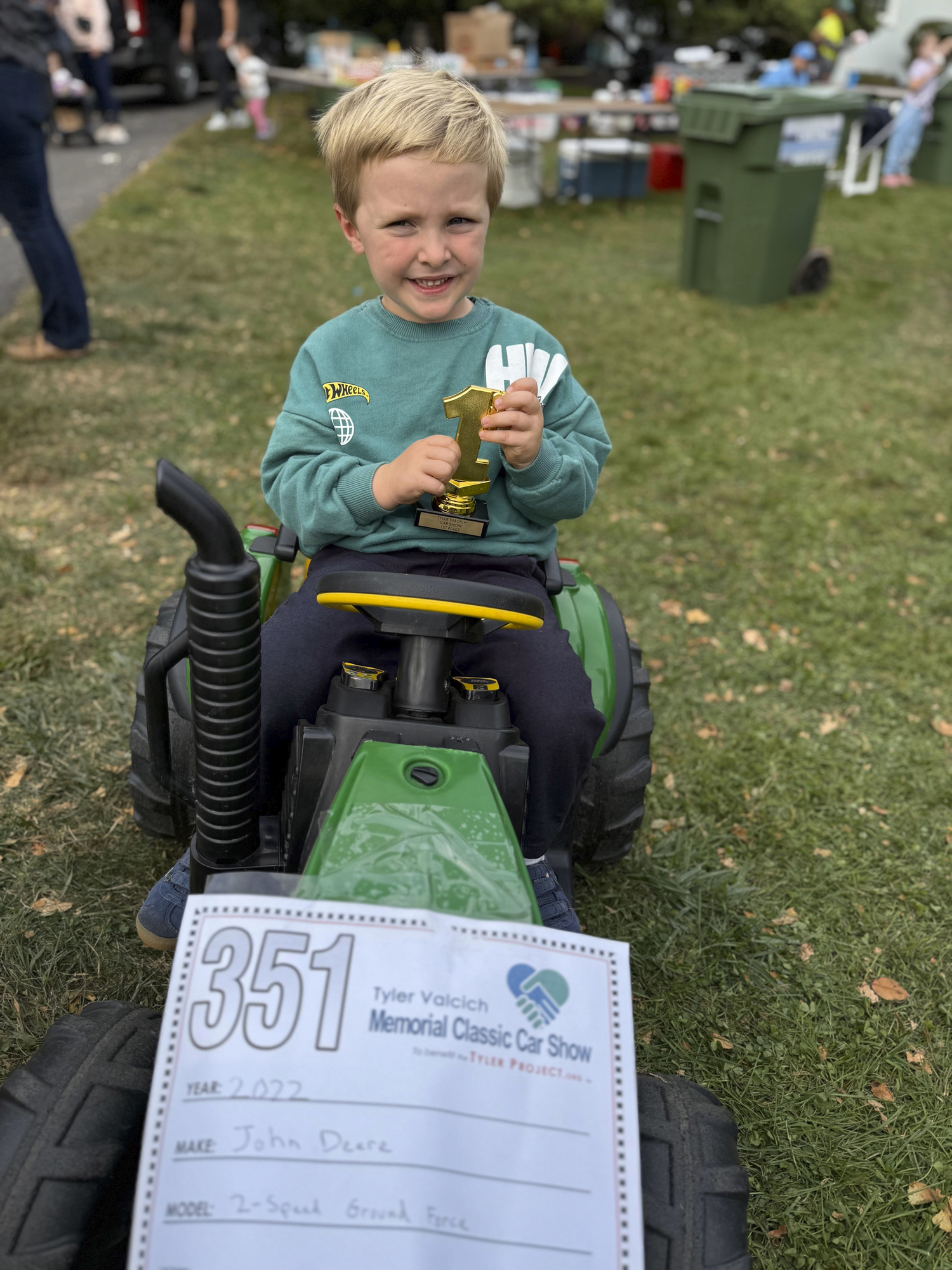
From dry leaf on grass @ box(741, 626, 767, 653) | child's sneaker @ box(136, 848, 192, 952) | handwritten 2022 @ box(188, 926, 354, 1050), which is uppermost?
handwritten 2022 @ box(188, 926, 354, 1050)

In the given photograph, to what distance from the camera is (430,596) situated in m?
1.61

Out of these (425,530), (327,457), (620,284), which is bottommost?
(620,284)

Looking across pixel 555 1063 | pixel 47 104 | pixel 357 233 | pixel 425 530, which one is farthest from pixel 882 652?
pixel 47 104

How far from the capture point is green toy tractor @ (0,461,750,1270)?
132 cm

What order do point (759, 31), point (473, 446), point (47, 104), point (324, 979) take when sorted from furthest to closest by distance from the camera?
point (759, 31) → point (47, 104) → point (473, 446) → point (324, 979)

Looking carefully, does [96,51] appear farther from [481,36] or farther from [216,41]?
[481,36]

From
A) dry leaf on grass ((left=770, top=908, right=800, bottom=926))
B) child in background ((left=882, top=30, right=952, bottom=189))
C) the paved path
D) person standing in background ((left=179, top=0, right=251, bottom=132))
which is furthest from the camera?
person standing in background ((left=179, top=0, right=251, bottom=132))

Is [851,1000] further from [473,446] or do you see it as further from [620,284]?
[620,284]

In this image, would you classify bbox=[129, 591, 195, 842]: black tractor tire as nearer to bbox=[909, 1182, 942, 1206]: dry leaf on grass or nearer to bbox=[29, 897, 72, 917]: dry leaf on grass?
bbox=[29, 897, 72, 917]: dry leaf on grass

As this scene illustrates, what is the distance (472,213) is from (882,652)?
2.43 metres

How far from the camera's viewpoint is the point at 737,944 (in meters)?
2.42

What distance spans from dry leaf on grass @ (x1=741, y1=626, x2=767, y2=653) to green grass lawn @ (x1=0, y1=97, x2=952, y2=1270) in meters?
0.01

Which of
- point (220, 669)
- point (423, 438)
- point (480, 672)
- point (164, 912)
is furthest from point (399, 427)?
point (164, 912)

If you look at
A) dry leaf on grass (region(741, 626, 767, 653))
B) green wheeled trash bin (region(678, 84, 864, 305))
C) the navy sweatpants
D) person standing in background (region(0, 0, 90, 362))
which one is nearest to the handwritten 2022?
the navy sweatpants
